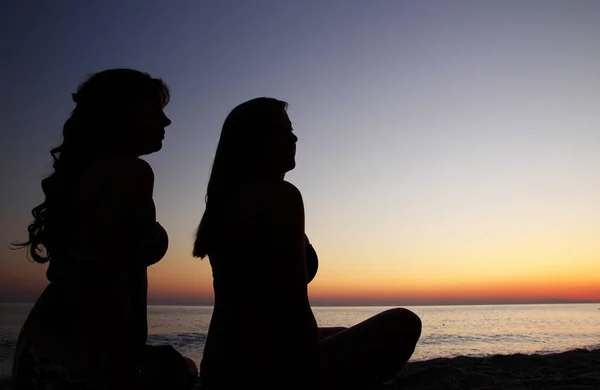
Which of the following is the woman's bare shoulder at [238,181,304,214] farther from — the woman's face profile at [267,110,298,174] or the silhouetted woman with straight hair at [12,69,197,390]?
the silhouetted woman with straight hair at [12,69,197,390]

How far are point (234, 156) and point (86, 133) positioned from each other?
733 mm

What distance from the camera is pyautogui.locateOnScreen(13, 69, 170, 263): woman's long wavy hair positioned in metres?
2.09

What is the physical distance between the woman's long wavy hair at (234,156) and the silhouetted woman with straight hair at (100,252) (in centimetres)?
25

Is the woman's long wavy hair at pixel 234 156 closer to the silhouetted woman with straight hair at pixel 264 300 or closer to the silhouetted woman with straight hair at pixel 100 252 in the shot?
the silhouetted woman with straight hair at pixel 264 300

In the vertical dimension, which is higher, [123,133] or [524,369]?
[123,133]

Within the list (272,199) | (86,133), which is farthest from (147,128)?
(272,199)

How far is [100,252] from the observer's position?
1.91 meters

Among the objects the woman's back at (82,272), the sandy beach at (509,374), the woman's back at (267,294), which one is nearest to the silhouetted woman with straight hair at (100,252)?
the woman's back at (82,272)

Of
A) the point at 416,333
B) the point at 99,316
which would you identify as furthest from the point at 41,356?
the point at 416,333

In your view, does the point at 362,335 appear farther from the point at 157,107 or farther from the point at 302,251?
the point at 157,107

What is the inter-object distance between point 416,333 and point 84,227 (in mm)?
1670

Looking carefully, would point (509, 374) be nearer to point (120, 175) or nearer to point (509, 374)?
point (509, 374)

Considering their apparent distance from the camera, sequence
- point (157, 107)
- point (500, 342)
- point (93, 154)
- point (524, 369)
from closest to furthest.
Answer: point (93, 154) < point (157, 107) < point (524, 369) < point (500, 342)

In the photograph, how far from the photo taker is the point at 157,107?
2383 mm
